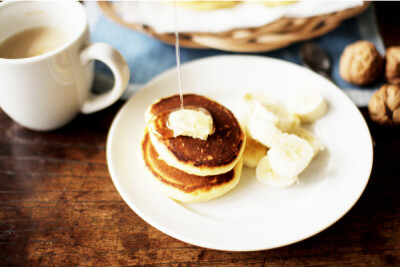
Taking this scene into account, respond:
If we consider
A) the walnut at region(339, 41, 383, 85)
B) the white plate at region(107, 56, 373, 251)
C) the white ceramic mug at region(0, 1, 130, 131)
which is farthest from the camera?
the walnut at region(339, 41, 383, 85)

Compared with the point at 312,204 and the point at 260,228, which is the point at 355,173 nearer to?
the point at 312,204

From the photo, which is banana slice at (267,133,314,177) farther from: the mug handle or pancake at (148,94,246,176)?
the mug handle

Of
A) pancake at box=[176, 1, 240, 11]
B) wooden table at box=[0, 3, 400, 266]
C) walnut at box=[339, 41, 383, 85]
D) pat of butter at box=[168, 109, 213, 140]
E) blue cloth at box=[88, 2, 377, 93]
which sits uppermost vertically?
pancake at box=[176, 1, 240, 11]

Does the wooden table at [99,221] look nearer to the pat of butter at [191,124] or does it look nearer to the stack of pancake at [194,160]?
the stack of pancake at [194,160]

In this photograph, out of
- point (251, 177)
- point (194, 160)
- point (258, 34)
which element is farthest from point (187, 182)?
point (258, 34)

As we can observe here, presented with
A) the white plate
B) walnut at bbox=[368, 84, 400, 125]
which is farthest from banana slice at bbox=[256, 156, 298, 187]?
walnut at bbox=[368, 84, 400, 125]

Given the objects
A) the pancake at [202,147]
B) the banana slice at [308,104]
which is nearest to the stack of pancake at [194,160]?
the pancake at [202,147]

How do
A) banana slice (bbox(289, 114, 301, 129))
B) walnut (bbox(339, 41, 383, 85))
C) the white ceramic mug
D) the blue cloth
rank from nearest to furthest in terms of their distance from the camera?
the white ceramic mug, banana slice (bbox(289, 114, 301, 129)), walnut (bbox(339, 41, 383, 85)), the blue cloth
